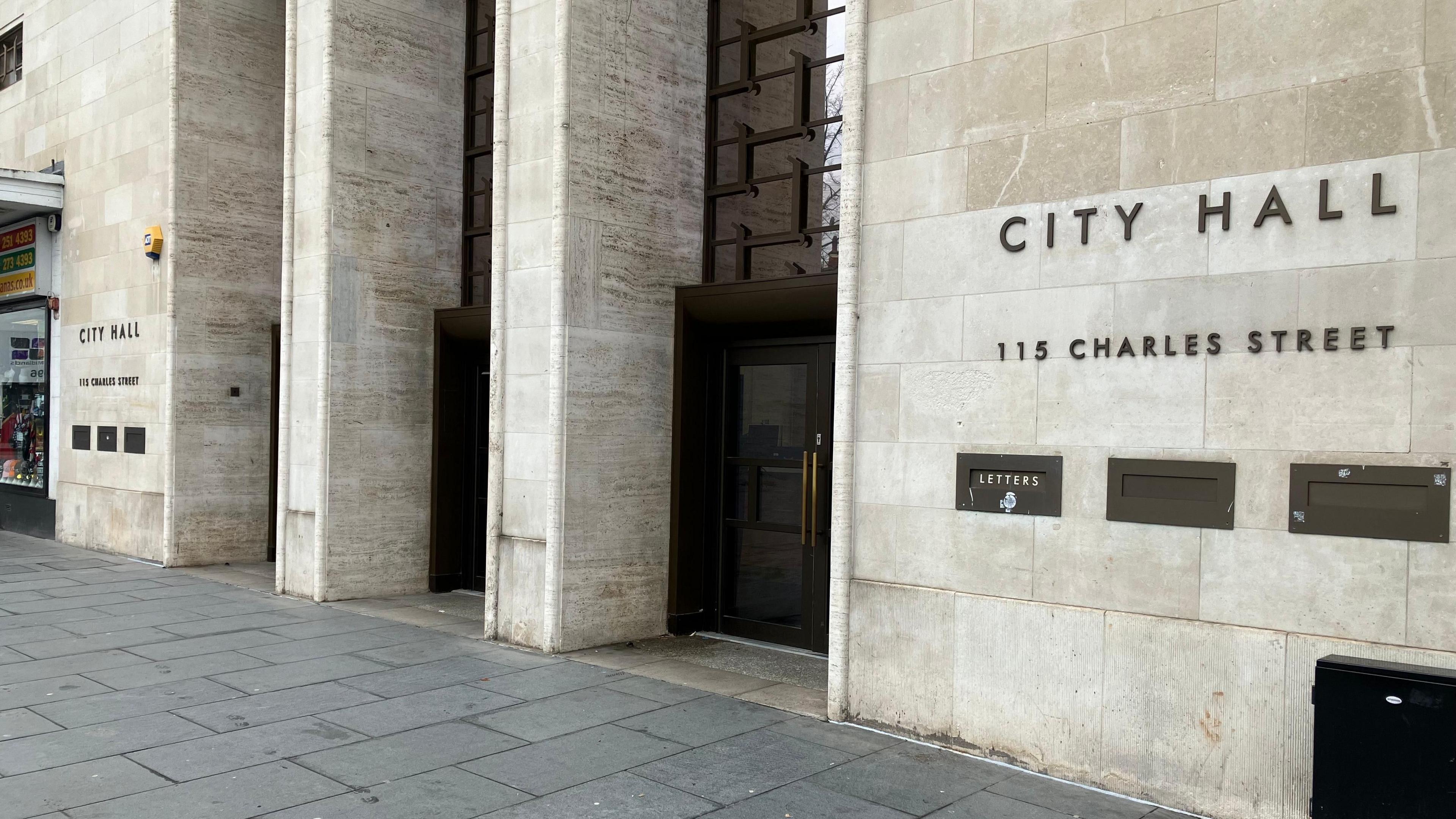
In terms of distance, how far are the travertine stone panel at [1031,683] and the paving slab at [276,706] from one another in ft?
13.3

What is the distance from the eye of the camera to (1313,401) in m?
5.29

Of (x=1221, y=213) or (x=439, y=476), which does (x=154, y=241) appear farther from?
(x=1221, y=213)

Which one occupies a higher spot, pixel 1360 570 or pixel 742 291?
pixel 742 291

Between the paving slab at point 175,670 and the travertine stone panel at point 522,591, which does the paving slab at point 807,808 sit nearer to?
the travertine stone panel at point 522,591

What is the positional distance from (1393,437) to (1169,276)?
135 centimetres

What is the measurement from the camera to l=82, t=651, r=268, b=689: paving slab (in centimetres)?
788

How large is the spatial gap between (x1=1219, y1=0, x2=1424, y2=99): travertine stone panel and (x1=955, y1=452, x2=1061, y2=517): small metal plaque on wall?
2.23m

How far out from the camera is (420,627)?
10.1 meters

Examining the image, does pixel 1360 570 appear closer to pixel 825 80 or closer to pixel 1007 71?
pixel 1007 71

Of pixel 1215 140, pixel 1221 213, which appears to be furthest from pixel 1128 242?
pixel 1215 140

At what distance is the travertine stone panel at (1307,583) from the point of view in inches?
199

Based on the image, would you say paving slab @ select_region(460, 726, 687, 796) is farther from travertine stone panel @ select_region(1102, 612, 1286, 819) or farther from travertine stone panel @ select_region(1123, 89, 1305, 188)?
travertine stone panel @ select_region(1123, 89, 1305, 188)

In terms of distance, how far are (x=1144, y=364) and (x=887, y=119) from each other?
7.69ft

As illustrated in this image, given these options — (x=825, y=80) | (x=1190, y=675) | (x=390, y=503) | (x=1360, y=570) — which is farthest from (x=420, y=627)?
(x=1360, y=570)
